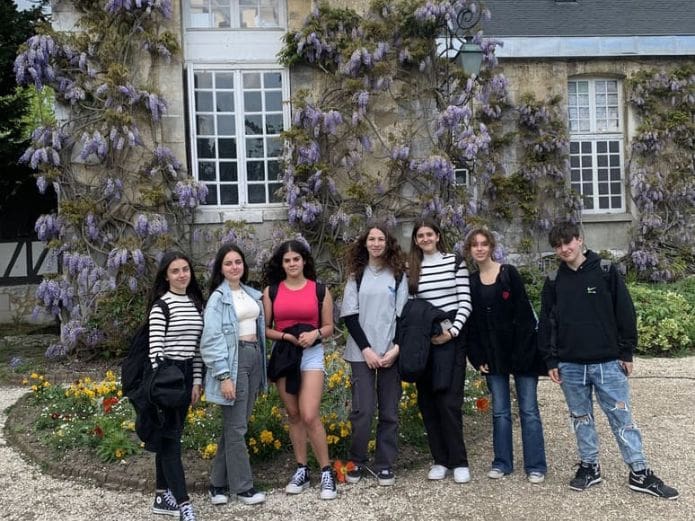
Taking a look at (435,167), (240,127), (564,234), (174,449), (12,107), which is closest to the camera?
(174,449)

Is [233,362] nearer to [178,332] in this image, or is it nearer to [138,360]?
[178,332]

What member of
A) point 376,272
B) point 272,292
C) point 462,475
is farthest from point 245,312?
point 462,475

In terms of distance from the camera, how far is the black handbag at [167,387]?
11.9ft

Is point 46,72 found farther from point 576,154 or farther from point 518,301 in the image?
point 576,154

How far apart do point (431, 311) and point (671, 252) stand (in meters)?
9.32

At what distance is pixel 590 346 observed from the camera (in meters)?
3.95

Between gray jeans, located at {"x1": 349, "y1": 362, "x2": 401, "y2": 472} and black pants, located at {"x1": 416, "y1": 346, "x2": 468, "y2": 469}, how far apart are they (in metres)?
0.18

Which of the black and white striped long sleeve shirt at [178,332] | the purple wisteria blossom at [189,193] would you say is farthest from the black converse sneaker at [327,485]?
the purple wisteria blossom at [189,193]

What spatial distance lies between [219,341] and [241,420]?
504mm

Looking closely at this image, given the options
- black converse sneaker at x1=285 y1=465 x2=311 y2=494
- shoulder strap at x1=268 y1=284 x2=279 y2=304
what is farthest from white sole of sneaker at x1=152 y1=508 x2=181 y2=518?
shoulder strap at x1=268 y1=284 x2=279 y2=304

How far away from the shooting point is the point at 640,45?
11.9 metres

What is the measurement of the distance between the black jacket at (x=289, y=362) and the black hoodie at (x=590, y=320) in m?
1.43

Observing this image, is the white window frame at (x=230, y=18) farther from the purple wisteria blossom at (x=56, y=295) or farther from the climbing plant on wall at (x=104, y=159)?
the purple wisteria blossom at (x=56, y=295)

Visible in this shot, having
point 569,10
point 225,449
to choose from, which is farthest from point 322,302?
point 569,10
